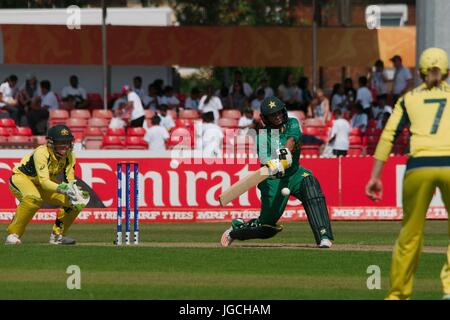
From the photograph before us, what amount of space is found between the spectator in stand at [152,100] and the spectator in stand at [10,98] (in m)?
3.55

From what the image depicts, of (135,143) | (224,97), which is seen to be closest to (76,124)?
(135,143)

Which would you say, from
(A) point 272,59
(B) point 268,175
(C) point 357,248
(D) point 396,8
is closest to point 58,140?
(B) point 268,175

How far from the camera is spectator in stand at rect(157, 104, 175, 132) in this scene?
3141 cm

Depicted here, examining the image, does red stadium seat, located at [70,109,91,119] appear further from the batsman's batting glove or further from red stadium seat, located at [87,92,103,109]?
the batsman's batting glove

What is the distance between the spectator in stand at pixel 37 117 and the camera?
32.3m

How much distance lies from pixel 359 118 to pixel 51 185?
51.3ft

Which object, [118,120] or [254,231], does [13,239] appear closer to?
[254,231]

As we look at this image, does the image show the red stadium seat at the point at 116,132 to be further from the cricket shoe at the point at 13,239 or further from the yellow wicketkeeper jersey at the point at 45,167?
the cricket shoe at the point at 13,239

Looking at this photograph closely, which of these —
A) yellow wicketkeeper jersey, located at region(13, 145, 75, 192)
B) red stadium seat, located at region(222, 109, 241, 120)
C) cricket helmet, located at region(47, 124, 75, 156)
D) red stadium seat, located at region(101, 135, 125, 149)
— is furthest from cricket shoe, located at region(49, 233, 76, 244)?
red stadium seat, located at region(222, 109, 241, 120)

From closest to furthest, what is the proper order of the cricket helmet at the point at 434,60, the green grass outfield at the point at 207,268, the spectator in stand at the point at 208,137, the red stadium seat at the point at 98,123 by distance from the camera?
the cricket helmet at the point at 434,60
the green grass outfield at the point at 207,268
the spectator in stand at the point at 208,137
the red stadium seat at the point at 98,123

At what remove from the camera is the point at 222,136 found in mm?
28078

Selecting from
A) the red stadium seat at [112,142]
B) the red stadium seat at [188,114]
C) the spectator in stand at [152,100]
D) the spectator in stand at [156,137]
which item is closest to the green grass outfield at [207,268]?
the spectator in stand at [156,137]

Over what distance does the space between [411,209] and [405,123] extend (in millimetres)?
794

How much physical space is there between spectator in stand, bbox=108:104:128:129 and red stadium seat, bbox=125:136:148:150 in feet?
6.43
